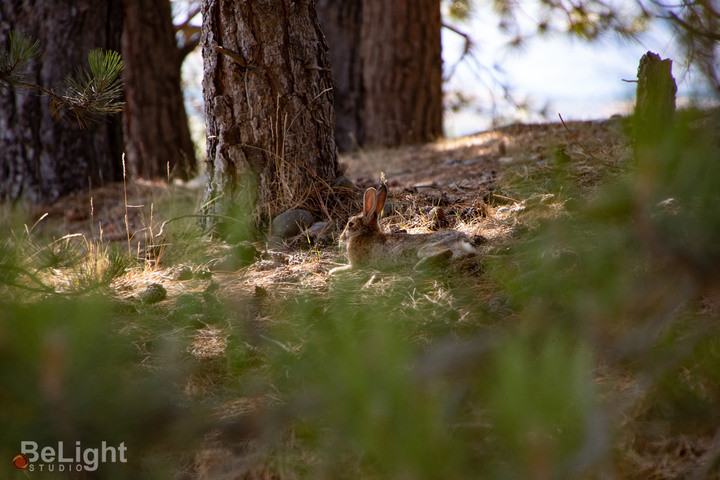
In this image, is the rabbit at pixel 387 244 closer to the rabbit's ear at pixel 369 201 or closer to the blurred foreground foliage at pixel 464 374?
the rabbit's ear at pixel 369 201

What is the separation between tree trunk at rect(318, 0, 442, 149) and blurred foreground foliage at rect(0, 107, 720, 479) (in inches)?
242

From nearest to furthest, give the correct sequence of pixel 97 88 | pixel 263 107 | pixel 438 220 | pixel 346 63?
pixel 97 88 < pixel 438 220 < pixel 263 107 < pixel 346 63

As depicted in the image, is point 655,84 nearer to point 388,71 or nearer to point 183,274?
point 183,274

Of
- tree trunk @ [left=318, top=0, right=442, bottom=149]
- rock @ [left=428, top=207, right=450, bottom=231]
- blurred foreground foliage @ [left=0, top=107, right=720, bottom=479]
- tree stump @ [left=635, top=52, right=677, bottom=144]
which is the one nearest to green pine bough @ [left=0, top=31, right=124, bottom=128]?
blurred foreground foliage @ [left=0, top=107, right=720, bottom=479]

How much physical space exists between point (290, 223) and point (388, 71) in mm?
4991

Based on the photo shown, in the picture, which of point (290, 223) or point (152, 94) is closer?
point (290, 223)

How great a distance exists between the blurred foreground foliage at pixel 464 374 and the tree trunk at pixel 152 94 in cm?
541

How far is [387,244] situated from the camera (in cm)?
347

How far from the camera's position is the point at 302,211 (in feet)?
13.7

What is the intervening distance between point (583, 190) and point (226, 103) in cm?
235

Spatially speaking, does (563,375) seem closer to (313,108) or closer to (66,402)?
(66,402)

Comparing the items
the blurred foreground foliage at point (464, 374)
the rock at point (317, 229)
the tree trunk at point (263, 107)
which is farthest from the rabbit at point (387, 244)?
the tree trunk at point (263, 107)

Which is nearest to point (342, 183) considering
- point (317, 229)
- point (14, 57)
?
point (317, 229)

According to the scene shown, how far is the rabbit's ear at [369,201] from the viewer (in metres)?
3.58
